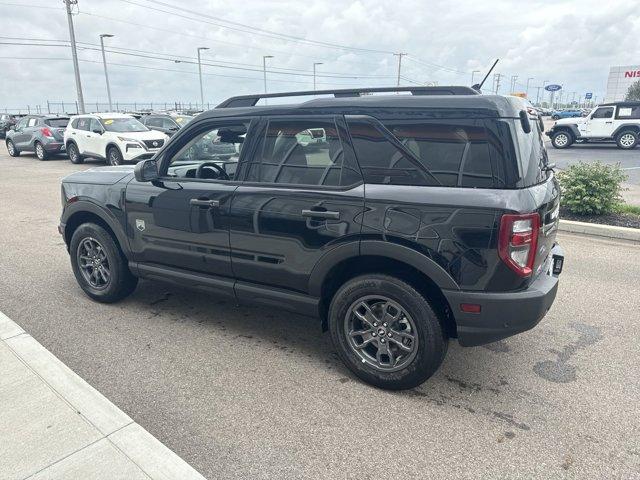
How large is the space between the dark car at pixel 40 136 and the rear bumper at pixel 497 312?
20.4m

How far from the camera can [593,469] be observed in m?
2.47

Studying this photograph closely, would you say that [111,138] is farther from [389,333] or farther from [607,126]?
[607,126]

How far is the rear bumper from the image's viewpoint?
2793mm

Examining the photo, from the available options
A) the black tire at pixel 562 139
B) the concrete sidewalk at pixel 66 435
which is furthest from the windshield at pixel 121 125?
the black tire at pixel 562 139

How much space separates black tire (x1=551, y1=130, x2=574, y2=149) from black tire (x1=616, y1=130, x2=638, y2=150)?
1.72 m

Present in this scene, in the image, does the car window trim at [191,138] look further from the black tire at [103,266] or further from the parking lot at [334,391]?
the parking lot at [334,391]

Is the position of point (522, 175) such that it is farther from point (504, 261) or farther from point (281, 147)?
point (281, 147)

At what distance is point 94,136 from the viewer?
16.5 meters

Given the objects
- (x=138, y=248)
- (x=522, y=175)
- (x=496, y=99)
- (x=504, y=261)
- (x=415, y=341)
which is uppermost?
(x=496, y=99)

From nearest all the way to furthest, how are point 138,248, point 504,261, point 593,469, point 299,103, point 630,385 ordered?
point 593,469, point 504,261, point 630,385, point 299,103, point 138,248

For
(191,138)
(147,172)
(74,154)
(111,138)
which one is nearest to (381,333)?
(191,138)

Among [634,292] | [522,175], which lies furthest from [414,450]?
[634,292]

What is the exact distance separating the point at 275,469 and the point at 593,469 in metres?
1.61

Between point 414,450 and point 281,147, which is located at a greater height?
point 281,147
